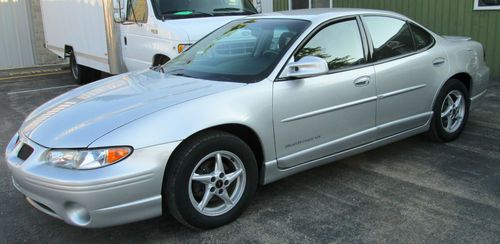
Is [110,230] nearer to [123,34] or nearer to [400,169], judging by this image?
[400,169]

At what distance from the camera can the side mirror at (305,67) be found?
370 centimetres

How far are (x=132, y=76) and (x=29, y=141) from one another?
1.28 meters

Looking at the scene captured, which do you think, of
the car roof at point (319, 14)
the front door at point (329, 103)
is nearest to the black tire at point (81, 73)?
the car roof at point (319, 14)

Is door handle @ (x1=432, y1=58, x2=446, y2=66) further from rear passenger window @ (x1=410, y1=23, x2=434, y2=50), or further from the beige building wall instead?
the beige building wall

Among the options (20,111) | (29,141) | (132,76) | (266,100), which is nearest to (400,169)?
(266,100)

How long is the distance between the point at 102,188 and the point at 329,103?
6.37 feet

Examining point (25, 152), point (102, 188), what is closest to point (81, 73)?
point (25, 152)

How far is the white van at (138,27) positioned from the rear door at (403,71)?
280 centimetres

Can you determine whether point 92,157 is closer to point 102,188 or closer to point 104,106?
point 102,188

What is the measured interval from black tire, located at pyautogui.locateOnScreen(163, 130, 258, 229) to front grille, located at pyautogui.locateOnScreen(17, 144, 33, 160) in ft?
3.13

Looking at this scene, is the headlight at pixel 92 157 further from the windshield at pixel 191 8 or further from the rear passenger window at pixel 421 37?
the windshield at pixel 191 8

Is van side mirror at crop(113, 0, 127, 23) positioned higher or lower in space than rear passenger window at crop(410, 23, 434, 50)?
higher

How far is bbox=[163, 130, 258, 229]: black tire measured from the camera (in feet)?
10.5

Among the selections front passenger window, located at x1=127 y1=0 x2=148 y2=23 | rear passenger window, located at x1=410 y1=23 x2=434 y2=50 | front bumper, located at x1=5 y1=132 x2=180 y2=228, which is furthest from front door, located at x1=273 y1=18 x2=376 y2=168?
front passenger window, located at x1=127 y1=0 x2=148 y2=23
